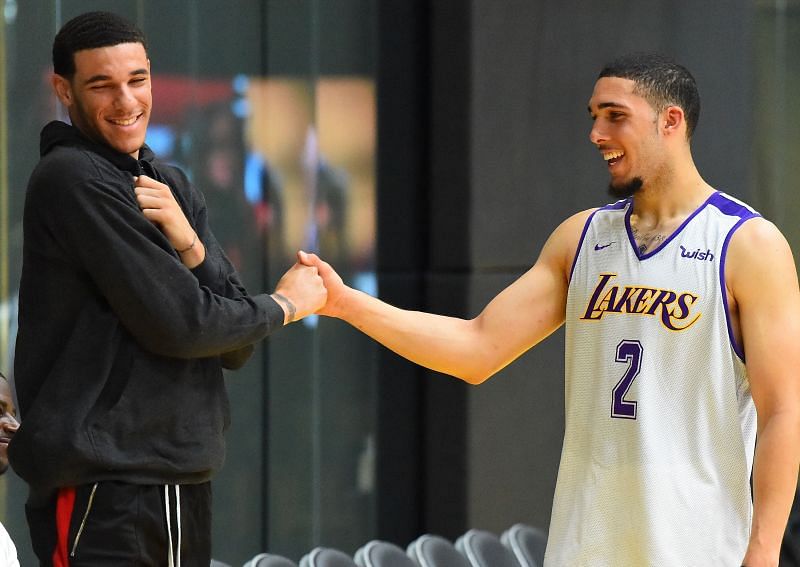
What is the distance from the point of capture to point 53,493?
3.26 m

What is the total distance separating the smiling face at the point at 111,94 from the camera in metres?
3.34

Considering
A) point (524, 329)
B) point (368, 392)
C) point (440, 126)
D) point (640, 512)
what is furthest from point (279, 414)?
point (640, 512)

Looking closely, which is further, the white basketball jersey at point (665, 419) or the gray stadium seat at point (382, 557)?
the gray stadium seat at point (382, 557)

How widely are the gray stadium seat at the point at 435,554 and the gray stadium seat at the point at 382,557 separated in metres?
0.12

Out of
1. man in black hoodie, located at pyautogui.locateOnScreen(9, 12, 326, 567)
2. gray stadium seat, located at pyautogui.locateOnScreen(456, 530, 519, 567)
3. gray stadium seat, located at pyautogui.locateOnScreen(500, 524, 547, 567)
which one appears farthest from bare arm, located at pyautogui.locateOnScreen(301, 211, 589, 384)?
gray stadium seat, located at pyautogui.locateOnScreen(500, 524, 547, 567)

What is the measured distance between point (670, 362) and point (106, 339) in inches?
Answer: 59.3

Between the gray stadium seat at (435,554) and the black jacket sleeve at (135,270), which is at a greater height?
Result: the black jacket sleeve at (135,270)

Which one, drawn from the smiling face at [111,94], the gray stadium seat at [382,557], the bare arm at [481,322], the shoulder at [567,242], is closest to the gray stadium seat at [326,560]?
the gray stadium seat at [382,557]

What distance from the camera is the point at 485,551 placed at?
6.03m

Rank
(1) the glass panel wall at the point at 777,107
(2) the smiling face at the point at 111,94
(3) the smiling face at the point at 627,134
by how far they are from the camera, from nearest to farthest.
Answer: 1. (2) the smiling face at the point at 111,94
2. (3) the smiling face at the point at 627,134
3. (1) the glass panel wall at the point at 777,107

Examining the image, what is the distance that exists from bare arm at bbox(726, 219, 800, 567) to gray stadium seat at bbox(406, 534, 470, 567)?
2290 millimetres

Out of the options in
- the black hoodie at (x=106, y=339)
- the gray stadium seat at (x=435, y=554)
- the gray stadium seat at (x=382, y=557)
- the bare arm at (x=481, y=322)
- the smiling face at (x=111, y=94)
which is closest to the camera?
the black hoodie at (x=106, y=339)

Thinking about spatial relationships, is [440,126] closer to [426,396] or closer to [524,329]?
[426,396]

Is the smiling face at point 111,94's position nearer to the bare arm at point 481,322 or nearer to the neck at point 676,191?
the bare arm at point 481,322
